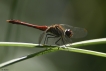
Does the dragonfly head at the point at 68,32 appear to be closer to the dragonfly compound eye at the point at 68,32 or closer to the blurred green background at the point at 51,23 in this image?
the dragonfly compound eye at the point at 68,32

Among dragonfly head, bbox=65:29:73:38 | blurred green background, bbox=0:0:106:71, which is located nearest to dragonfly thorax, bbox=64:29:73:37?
dragonfly head, bbox=65:29:73:38

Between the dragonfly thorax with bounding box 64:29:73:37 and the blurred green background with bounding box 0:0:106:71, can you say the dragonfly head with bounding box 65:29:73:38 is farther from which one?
the blurred green background with bounding box 0:0:106:71

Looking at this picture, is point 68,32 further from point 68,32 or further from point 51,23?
point 51,23

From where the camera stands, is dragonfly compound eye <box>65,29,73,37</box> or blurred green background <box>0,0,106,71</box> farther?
blurred green background <box>0,0,106,71</box>

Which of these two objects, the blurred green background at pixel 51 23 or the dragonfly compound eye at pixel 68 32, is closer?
the dragonfly compound eye at pixel 68 32

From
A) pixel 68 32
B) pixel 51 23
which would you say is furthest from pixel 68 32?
pixel 51 23

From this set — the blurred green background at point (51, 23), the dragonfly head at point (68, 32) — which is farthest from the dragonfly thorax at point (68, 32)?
the blurred green background at point (51, 23)

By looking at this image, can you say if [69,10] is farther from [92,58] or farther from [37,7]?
[92,58]

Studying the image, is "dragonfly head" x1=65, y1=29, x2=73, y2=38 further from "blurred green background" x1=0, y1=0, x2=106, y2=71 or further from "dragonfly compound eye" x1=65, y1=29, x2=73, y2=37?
"blurred green background" x1=0, y1=0, x2=106, y2=71
